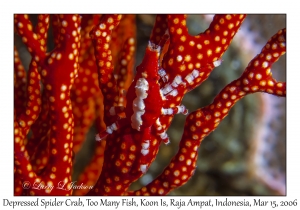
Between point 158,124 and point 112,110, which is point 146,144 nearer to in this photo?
point 158,124

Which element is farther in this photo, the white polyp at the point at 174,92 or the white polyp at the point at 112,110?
the white polyp at the point at 112,110

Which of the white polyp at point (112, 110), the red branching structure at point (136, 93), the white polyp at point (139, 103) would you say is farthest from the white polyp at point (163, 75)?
the white polyp at point (112, 110)

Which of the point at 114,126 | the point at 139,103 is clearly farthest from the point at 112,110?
the point at 139,103

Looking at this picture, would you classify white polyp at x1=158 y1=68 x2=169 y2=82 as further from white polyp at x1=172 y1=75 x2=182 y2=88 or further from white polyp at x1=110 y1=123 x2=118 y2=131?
white polyp at x1=110 y1=123 x2=118 y2=131

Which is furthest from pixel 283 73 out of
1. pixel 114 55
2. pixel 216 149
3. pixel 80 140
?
pixel 80 140

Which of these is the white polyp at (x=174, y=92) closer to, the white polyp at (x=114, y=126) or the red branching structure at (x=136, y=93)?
the red branching structure at (x=136, y=93)
